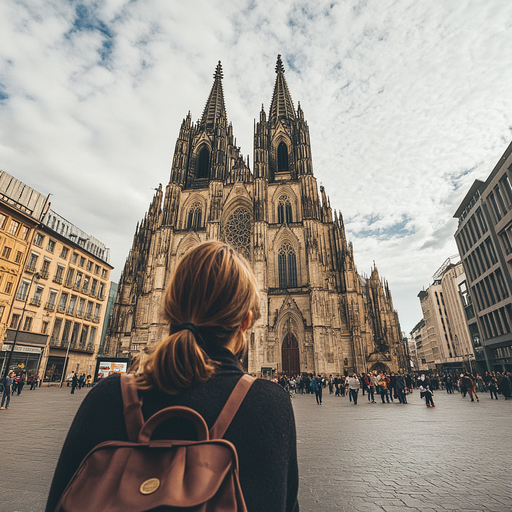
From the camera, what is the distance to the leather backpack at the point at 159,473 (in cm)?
81

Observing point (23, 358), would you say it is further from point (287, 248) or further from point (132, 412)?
point (132, 412)

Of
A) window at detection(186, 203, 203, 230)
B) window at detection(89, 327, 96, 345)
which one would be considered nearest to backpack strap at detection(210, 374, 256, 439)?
window at detection(89, 327, 96, 345)

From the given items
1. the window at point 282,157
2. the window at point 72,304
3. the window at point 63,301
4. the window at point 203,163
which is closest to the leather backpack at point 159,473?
the window at point 63,301

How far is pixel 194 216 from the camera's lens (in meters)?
36.9

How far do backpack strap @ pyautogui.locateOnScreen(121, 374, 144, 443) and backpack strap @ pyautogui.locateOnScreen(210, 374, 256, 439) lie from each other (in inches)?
8.9

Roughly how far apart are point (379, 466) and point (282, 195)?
107 ft

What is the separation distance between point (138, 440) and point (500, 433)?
9.32 metres

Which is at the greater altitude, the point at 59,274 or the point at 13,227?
the point at 13,227

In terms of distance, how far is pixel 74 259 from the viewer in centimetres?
3047

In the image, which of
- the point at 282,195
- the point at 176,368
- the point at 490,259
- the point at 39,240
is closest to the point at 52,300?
the point at 39,240

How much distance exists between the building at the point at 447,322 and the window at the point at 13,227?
5727 centimetres

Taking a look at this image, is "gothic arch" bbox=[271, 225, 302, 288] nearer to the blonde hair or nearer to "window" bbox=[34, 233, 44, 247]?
"window" bbox=[34, 233, 44, 247]

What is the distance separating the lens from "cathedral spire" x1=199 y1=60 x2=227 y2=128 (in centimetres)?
4522

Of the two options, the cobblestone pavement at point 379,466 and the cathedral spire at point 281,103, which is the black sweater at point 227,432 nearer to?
the cobblestone pavement at point 379,466
